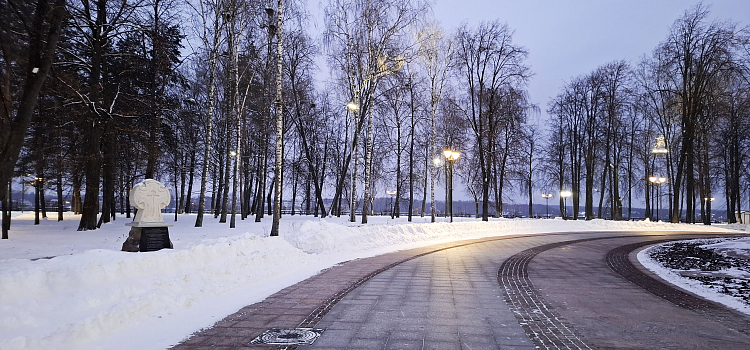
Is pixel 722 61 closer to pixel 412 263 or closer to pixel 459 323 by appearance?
pixel 412 263

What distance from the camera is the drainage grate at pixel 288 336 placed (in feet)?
15.6

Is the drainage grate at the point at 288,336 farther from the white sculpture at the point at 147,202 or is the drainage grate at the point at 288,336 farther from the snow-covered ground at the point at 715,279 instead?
the snow-covered ground at the point at 715,279

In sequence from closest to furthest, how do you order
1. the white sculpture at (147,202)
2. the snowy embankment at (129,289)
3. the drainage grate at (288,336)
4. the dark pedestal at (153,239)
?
the snowy embankment at (129,289)
the drainage grate at (288,336)
the dark pedestal at (153,239)
the white sculpture at (147,202)

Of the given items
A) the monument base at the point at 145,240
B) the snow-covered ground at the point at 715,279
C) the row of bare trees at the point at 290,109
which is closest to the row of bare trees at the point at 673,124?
the row of bare trees at the point at 290,109

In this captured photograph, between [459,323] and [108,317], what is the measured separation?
14.3 feet

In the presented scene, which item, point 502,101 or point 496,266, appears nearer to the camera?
point 496,266

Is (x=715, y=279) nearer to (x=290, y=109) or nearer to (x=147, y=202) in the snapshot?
(x=147, y=202)

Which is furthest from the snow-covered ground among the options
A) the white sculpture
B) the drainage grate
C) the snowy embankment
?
the white sculpture

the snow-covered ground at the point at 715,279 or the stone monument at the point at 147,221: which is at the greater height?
the stone monument at the point at 147,221

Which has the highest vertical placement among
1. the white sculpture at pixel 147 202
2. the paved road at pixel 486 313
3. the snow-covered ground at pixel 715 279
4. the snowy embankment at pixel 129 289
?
the white sculpture at pixel 147 202

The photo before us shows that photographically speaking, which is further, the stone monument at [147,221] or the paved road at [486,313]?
the stone monument at [147,221]

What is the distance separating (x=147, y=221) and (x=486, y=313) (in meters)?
7.49

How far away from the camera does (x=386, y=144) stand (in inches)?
1496

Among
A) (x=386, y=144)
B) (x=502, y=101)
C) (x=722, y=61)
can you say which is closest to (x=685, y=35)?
(x=722, y=61)
